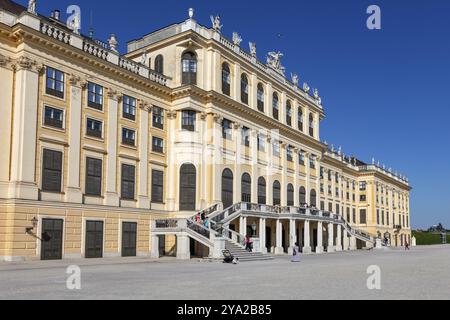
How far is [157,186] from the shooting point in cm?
4191

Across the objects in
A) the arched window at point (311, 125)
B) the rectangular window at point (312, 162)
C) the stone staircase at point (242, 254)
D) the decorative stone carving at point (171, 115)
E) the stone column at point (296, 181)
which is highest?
the arched window at point (311, 125)

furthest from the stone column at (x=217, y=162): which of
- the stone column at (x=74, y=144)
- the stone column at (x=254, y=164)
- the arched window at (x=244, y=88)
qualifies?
the stone column at (x=74, y=144)

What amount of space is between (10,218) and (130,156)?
11.3 m

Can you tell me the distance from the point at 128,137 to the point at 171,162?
5100mm

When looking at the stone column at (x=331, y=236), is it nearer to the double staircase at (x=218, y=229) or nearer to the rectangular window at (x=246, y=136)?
the double staircase at (x=218, y=229)

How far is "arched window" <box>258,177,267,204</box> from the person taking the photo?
50.9 metres

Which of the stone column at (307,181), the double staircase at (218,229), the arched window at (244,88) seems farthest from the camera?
the stone column at (307,181)

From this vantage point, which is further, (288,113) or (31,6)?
(288,113)

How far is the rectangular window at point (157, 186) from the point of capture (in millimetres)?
41562

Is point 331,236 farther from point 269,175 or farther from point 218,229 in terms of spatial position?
point 218,229

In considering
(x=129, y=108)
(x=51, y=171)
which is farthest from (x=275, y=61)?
(x=51, y=171)

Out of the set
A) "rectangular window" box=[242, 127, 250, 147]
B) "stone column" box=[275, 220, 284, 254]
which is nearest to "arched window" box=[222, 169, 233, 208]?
"rectangular window" box=[242, 127, 250, 147]

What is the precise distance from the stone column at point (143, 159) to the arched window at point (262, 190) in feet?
46.1
